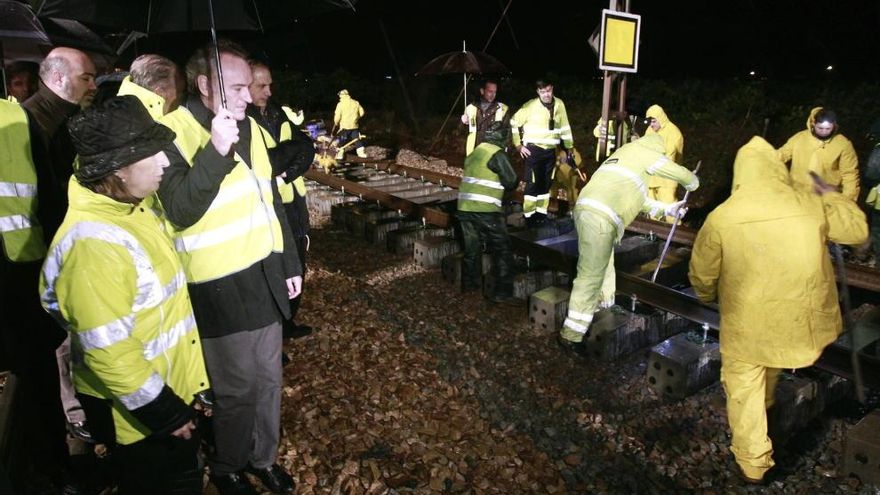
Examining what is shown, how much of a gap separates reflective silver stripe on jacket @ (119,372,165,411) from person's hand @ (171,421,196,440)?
0.69 feet

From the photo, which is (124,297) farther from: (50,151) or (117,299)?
(50,151)

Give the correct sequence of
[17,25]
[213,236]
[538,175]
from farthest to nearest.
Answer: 1. [538,175]
2. [17,25]
3. [213,236]

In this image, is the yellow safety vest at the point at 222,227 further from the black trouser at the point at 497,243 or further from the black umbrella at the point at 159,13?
the black trouser at the point at 497,243

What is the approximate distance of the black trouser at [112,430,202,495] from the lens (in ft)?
7.75

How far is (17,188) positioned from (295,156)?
1673 mm

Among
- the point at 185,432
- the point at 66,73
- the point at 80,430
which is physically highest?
the point at 66,73

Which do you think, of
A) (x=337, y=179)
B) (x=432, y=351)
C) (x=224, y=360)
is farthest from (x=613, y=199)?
(x=337, y=179)

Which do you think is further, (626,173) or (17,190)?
(626,173)

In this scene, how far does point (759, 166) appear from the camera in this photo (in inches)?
122

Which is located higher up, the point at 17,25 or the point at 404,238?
the point at 17,25

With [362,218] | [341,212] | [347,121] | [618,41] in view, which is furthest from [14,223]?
[347,121]

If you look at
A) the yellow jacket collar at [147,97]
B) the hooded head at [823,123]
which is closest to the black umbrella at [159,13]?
the yellow jacket collar at [147,97]

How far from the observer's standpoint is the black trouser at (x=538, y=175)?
8078mm

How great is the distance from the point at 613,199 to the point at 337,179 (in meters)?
6.97
